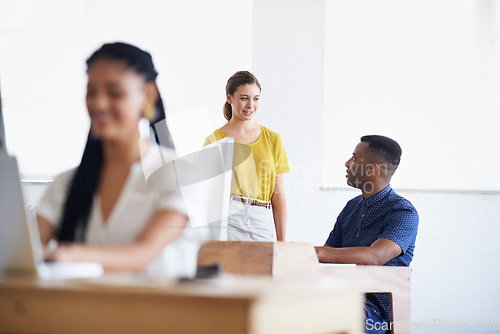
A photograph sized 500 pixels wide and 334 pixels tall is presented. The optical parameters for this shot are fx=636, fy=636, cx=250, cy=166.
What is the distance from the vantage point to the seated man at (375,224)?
2.12m

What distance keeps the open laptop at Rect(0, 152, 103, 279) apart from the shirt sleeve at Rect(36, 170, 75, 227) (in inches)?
4.1

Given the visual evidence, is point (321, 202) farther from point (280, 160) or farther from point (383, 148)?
point (383, 148)

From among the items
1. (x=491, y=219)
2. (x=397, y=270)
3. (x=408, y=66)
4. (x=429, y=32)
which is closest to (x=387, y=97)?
(x=408, y=66)

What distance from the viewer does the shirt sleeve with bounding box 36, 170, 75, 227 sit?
104 cm

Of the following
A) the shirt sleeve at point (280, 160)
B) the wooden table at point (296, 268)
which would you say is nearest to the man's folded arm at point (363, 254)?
the wooden table at point (296, 268)

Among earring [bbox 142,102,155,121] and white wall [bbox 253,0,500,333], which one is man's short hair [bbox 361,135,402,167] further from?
earring [bbox 142,102,155,121]

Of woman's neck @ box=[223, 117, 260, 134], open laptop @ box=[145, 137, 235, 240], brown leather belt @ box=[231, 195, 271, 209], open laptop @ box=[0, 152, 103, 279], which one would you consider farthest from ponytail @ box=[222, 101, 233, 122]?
open laptop @ box=[0, 152, 103, 279]

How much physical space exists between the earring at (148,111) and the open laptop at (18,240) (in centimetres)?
22

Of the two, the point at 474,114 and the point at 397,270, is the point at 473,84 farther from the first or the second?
the point at 397,270

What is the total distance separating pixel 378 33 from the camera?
373 centimetres

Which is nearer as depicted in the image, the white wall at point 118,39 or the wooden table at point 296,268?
the wooden table at point 296,268

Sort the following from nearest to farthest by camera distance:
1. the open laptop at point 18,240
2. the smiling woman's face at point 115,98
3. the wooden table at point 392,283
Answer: the open laptop at point 18,240, the smiling woman's face at point 115,98, the wooden table at point 392,283

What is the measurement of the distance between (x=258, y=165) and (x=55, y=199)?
5.52 feet

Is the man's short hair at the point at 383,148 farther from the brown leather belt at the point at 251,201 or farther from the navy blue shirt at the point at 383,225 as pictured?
the brown leather belt at the point at 251,201
